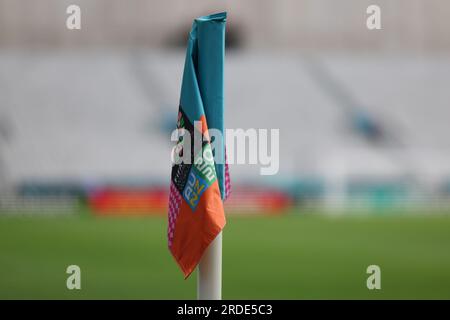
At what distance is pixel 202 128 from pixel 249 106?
2398 cm

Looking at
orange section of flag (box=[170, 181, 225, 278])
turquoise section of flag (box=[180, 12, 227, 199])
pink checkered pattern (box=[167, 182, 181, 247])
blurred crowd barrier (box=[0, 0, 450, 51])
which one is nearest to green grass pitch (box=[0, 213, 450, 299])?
pink checkered pattern (box=[167, 182, 181, 247])

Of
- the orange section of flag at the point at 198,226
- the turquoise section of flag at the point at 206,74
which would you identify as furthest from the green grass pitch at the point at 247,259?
the turquoise section of flag at the point at 206,74

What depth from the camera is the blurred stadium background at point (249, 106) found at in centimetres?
2048

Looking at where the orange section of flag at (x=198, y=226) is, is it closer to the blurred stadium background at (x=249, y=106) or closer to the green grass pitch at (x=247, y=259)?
the green grass pitch at (x=247, y=259)

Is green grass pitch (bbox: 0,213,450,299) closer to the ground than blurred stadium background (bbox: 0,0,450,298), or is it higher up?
closer to the ground

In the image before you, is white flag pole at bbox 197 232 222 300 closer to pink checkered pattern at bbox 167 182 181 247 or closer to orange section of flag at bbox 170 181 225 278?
orange section of flag at bbox 170 181 225 278

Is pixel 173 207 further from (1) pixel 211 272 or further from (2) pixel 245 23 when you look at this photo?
(2) pixel 245 23

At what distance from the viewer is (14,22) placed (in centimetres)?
2727

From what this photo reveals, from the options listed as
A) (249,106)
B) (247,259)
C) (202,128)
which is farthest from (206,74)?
(249,106)

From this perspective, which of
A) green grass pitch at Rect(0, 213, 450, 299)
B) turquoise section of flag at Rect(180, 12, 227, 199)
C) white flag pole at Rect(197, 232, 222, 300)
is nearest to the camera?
turquoise section of flag at Rect(180, 12, 227, 199)

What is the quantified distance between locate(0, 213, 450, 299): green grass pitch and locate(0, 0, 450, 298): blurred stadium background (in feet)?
8.11

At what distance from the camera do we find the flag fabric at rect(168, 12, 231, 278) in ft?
11.9

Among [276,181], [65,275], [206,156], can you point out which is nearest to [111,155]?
[276,181]

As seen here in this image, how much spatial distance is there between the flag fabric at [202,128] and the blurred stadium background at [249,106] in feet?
46.7
